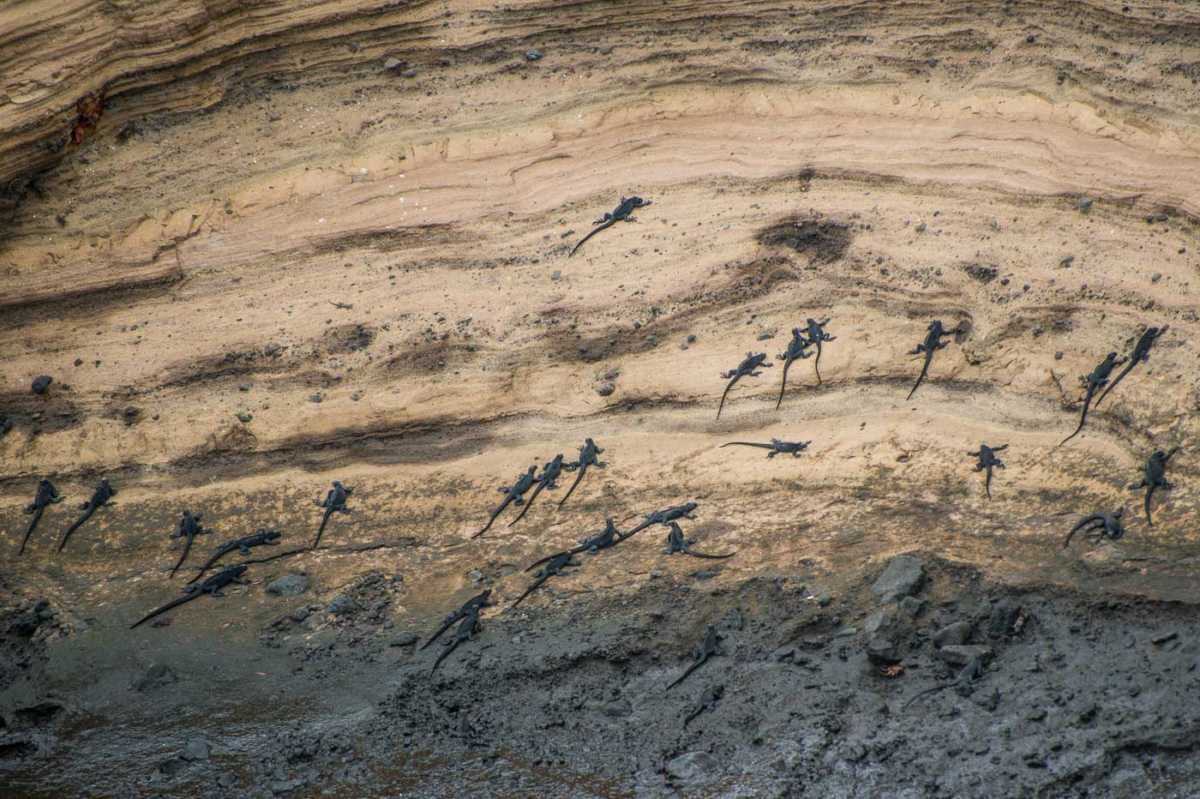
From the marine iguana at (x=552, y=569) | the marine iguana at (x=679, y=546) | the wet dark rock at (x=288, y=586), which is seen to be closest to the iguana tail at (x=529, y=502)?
the marine iguana at (x=552, y=569)

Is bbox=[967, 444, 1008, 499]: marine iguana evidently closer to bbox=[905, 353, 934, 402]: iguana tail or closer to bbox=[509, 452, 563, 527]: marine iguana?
bbox=[905, 353, 934, 402]: iguana tail

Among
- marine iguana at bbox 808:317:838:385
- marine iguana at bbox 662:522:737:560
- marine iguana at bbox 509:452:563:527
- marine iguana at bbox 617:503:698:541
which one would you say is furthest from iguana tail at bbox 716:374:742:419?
marine iguana at bbox 662:522:737:560

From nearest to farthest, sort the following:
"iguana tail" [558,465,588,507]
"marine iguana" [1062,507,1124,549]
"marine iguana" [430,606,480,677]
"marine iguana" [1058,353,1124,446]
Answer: "marine iguana" [1062,507,1124,549]
"marine iguana" [430,606,480,677]
"marine iguana" [1058,353,1124,446]
"iguana tail" [558,465,588,507]

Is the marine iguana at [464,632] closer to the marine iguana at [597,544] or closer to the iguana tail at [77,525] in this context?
the marine iguana at [597,544]

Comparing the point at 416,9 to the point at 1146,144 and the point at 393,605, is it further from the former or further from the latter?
the point at 1146,144

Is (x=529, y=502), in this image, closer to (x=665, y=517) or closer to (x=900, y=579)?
(x=665, y=517)

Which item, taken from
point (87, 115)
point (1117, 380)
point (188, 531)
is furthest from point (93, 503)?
point (1117, 380)

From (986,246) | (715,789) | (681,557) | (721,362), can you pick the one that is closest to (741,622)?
(681,557)
